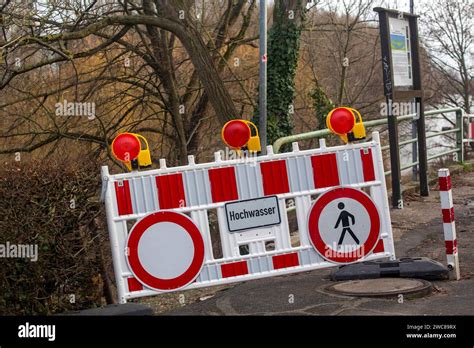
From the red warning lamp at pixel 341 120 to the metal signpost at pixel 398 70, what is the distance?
463 cm

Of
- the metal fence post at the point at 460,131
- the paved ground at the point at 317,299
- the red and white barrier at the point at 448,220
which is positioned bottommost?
the paved ground at the point at 317,299

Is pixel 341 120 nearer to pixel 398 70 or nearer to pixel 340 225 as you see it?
pixel 340 225

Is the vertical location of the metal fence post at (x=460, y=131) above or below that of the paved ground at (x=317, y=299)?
above

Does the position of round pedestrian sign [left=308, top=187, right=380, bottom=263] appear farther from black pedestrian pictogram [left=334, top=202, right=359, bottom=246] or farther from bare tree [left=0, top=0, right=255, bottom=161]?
bare tree [left=0, top=0, right=255, bottom=161]

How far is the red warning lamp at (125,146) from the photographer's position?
5.74m

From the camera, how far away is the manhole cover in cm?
619

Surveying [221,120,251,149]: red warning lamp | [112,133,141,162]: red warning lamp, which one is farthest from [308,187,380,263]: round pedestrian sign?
[112,133,141,162]: red warning lamp

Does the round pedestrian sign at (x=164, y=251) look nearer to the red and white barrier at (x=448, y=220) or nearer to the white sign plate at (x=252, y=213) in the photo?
the white sign plate at (x=252, y=213)

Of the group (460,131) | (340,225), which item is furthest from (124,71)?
(340,225)

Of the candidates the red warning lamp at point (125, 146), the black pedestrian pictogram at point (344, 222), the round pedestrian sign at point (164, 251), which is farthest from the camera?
the black pedestrian pictogram at point (344, 222)

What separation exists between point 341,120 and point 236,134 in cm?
83

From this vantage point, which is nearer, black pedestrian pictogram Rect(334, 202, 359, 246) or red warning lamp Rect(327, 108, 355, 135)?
red warning lamp Rect(327, 108, 355, 135)

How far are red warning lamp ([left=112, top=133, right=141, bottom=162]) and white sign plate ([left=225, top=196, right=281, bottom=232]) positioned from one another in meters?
0.84

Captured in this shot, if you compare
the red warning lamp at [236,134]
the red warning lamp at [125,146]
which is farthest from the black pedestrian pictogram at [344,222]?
the red warning lamp at [125,146]
